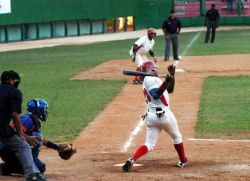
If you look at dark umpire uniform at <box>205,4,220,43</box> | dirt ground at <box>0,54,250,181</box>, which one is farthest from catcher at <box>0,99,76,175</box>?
dark umpire uniform at <box>205,4,220,43</box>

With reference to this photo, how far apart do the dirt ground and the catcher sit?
206 millimetres

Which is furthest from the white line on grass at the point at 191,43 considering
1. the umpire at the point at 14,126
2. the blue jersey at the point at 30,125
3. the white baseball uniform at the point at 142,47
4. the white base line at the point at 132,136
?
the umpire at the point at 14,126

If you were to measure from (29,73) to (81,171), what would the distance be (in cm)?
1536

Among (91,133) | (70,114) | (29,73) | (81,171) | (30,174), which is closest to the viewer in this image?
(30,174)

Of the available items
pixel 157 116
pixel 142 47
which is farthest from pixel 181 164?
pixel 142 47

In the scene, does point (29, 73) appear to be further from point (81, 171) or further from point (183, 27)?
point (183, 27)

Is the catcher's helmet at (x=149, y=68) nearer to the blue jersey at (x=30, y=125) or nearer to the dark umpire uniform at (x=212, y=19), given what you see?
the blue jersey at (x=30, y=125)

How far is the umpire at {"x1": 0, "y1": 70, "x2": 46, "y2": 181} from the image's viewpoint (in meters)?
9.48

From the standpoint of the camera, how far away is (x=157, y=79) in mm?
10789

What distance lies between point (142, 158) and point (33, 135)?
222 centimetres

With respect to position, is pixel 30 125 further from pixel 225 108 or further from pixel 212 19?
pixel 212 19

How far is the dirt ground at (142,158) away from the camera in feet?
33.3

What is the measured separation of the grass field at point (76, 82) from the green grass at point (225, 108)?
22mm

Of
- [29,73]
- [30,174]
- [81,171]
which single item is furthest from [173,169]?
[29,73]
